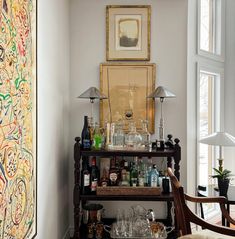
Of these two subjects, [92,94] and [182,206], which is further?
[92,94]

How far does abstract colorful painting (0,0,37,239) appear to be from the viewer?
56.1 inches

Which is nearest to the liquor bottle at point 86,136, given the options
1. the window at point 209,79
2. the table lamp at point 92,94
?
the table lamp at point 92,94

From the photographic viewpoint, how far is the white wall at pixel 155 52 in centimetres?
305

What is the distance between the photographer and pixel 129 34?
3057mm

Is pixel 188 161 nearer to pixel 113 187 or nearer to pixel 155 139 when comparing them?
pixel 155 139

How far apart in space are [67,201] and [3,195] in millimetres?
1691

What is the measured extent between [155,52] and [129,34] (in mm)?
313

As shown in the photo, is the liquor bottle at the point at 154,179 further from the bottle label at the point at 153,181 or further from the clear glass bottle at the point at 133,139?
the clear glass bottle at the point at 133,139

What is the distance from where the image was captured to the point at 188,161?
310 cm

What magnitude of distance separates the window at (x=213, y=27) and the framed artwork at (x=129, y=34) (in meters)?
0.83

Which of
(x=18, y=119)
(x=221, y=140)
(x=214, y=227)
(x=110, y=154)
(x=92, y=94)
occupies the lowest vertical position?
(x=214, y=227)

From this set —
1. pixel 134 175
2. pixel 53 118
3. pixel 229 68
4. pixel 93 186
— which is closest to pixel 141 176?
pixel 134 175

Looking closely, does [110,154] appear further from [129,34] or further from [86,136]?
[129,34]

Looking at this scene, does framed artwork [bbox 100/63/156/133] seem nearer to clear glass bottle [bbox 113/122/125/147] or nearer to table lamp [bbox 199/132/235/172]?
clear glass bottle [bbox 113/122/125/147]
